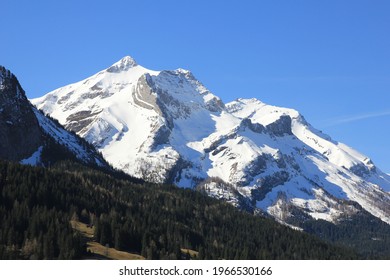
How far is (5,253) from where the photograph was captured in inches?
4806

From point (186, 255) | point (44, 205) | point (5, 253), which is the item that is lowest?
point (5, 253)

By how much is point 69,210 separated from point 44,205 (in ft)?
41.4

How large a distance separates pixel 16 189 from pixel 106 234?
38674mm

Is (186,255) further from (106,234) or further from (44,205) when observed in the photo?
(44,205)

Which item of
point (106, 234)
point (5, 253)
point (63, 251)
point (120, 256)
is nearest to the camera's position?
point (5, 253)

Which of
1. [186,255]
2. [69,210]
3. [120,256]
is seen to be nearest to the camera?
[120,256]
